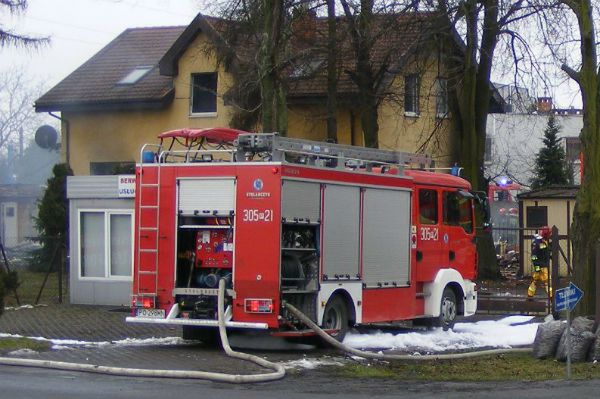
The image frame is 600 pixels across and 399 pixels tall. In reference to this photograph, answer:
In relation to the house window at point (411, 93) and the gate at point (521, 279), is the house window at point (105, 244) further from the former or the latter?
the house window at point (411, 93)

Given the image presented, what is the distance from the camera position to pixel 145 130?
39094mm

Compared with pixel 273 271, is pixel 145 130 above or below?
above

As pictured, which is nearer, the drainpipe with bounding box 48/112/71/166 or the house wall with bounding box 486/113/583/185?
the drainpipe with bounding box 48/112/71/166

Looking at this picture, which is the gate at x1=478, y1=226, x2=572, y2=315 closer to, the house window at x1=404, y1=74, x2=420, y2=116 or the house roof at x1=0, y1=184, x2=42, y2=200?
the house window at x1=404, y1=74, x2=420, y2=116

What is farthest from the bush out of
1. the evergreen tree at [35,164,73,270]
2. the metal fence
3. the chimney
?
the chimney

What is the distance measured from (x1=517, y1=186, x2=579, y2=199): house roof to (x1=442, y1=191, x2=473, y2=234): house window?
15.0m

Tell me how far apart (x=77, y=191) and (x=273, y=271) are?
10399 mm

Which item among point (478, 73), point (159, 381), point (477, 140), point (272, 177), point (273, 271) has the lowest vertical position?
point (159, 381)

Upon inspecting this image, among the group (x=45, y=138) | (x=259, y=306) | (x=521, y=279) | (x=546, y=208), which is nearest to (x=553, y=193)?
(x=546, y=208)

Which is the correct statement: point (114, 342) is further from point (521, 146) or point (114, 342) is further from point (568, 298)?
point (521, 146)

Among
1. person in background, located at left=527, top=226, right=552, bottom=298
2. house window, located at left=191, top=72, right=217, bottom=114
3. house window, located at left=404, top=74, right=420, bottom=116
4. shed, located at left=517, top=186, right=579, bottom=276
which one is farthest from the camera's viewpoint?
house window, located at left=191, top=72, right=217, bottom=114

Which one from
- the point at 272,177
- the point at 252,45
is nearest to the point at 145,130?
the point at 252,45

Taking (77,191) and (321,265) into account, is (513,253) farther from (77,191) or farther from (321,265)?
(321,265)

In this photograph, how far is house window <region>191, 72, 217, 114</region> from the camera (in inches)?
1483
